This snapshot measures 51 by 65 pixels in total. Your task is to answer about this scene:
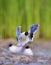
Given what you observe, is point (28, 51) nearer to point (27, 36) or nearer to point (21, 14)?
point (27, 36)

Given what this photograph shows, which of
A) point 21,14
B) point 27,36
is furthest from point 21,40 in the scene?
point 21,14

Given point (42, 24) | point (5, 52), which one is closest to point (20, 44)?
point (5, 52)

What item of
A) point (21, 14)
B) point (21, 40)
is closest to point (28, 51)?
point (21, 40)

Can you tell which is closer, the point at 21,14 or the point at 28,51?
the point at 28,51

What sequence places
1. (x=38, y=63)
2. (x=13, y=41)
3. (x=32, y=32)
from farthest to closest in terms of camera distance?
(x=13, y=41), (x=32, y=32), (x=38, y=63)

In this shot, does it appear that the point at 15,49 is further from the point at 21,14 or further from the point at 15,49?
the point at 21,14

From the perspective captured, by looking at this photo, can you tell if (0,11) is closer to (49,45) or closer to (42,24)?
(42,24)

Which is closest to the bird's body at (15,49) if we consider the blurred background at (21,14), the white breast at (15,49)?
the white breast at (15,49)

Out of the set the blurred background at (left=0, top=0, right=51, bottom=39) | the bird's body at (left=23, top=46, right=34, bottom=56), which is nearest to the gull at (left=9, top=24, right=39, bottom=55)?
the bird's body at (left=23, top=46, right=34, bottom=56)

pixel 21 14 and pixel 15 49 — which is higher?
pixel 21 14
